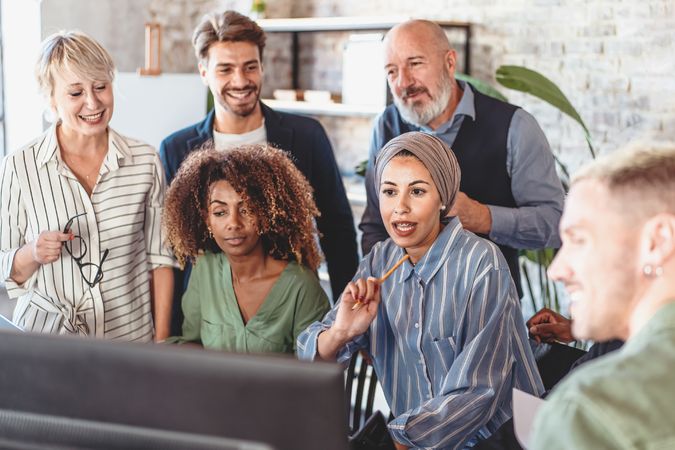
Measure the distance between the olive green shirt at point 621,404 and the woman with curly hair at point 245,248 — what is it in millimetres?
1350

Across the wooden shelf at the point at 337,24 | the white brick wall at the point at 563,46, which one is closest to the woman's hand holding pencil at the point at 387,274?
the white brick wall at the point at 563,46

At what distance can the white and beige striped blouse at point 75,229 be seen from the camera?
2.30m

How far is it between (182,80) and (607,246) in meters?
3.52

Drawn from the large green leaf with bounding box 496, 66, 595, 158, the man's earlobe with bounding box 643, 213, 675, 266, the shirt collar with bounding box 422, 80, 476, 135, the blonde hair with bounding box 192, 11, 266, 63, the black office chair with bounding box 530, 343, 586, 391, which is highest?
the blonde hair with bounding box 192, 11, 266, 63

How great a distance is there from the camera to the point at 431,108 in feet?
8.93

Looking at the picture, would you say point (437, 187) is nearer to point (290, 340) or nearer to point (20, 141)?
point (290, 340)

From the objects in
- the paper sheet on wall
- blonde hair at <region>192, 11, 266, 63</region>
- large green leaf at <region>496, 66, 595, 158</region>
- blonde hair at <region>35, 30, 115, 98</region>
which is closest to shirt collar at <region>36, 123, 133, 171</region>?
blonde hair at <region>35, 30, 115, 98</region>

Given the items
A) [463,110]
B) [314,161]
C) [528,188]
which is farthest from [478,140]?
[314,161]

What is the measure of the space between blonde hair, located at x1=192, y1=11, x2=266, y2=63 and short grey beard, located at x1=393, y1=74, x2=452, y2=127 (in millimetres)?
522

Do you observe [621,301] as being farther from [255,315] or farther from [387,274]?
[255,315]

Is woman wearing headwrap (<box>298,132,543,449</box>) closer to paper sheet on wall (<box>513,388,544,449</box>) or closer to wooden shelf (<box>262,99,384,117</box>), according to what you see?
paper sheet on wall (<box>513,388,544,449</box>)

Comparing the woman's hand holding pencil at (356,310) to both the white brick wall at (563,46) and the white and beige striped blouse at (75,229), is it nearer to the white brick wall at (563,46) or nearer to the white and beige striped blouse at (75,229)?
the white and beige striped blouse at (75,229)

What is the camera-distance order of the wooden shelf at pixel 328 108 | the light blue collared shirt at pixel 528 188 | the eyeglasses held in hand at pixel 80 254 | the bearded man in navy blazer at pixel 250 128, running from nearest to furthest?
the eyeglasses held in hand at pixel 80 254 < the light blue collared shirt at pixel 528 188 < the bearded man in navy blazer at pixel 250 128 < the wooden shelf at pixel 328 108

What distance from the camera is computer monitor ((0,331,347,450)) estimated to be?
0.93m
